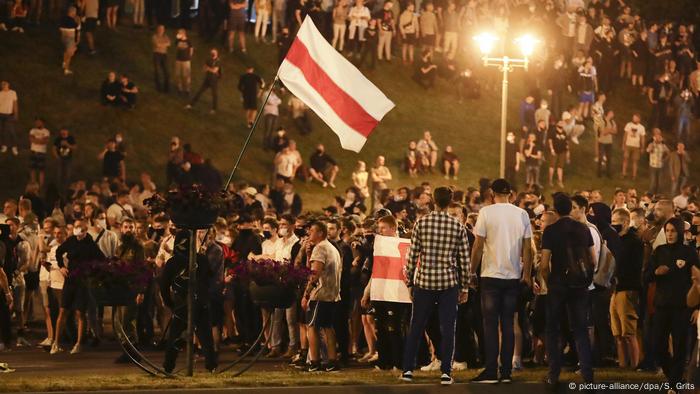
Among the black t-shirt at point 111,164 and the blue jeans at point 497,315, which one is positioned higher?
the black t-shirt at point 111,164

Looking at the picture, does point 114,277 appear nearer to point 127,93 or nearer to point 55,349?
point 55,349

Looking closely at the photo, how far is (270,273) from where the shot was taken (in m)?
13.5

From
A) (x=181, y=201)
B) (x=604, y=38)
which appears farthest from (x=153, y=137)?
(x=181, y=201)

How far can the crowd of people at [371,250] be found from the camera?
1252 centimetres

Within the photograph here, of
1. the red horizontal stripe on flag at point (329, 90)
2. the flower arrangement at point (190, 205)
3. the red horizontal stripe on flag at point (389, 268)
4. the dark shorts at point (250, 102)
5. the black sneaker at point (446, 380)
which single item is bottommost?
the black sneaker at point (446, 380)

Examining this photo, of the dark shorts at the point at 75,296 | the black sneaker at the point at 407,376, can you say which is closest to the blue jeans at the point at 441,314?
the black sneaker at the point at 407,376

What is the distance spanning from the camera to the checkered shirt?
41.1 feet

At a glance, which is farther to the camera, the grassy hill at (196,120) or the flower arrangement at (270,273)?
the grassy hill at (196,120)

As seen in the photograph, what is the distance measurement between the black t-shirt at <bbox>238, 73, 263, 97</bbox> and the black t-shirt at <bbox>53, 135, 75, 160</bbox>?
5922mm

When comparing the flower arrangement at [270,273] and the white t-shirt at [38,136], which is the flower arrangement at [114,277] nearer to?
the flower arrangement at [270,273]

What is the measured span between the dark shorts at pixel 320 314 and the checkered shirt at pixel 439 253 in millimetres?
2434

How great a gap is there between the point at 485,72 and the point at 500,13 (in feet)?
7.15

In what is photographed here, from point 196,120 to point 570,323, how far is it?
2556 cm

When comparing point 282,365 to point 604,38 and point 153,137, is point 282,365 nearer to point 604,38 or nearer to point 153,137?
point 153,137
